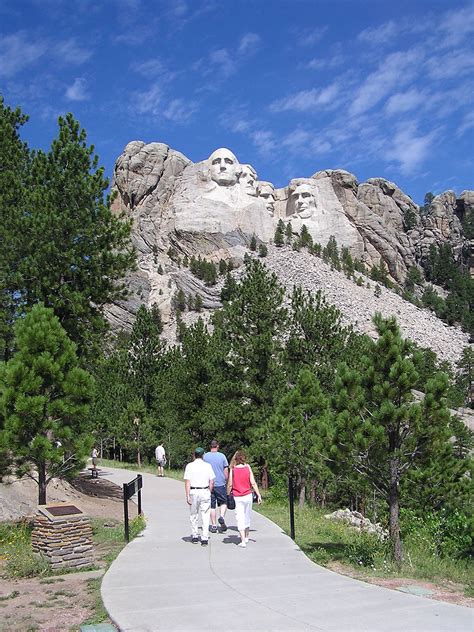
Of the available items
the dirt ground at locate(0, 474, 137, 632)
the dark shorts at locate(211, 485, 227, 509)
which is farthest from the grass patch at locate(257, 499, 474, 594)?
the dirt ground at locate(0, 474, 137, 632)

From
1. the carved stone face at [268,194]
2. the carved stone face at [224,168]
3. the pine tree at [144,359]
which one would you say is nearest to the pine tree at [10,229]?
the pine tree at [144,359]

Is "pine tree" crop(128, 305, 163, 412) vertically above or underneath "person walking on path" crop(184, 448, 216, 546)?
above

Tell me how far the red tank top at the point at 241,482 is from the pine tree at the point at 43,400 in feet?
11.2

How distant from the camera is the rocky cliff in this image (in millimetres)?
89375

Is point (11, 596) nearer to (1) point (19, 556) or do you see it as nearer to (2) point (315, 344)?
(1) point (19, 556)

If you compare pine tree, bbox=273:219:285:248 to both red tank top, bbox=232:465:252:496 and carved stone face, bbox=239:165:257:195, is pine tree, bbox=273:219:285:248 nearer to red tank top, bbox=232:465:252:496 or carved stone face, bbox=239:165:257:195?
carved stone face, bbox=239:165:257:195

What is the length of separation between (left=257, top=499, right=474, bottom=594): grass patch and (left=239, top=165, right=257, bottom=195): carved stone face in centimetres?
9903

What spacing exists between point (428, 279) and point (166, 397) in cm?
9681

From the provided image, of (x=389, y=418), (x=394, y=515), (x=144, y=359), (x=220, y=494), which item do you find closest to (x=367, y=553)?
(x=394, y=515)

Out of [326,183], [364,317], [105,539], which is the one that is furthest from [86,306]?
[326,183]

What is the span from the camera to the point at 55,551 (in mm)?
8336

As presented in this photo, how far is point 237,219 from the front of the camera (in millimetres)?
101375

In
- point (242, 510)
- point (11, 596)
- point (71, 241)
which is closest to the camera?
point (11, 596)

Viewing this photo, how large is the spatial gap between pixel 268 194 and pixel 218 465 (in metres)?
103
